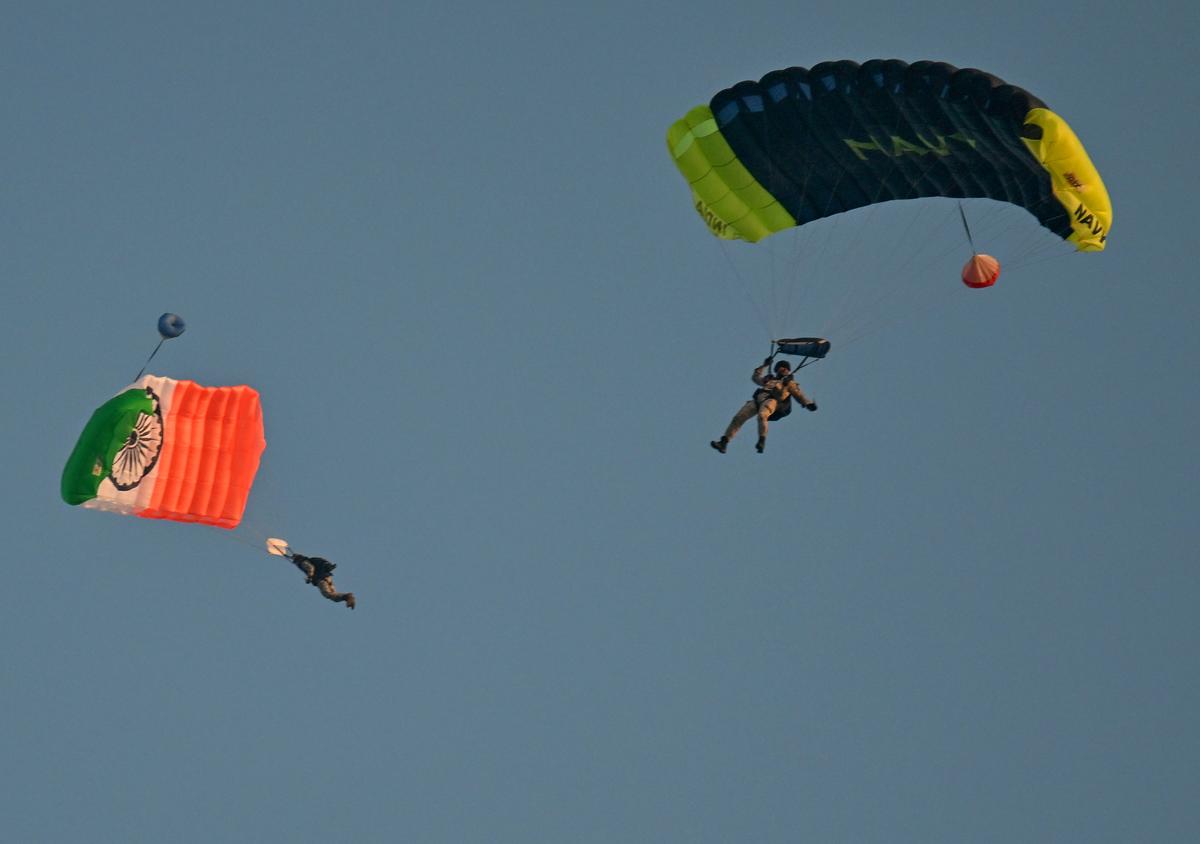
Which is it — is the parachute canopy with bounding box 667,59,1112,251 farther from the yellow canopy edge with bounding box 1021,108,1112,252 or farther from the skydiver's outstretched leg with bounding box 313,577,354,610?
the skydiver's outstretched leg with bounding box 313,577,354,610

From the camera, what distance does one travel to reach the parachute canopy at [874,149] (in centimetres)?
2841

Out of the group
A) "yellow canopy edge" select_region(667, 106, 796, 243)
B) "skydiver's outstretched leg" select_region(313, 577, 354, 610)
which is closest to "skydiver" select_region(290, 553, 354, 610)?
"skydiver's outstretched leg" select_region(313, 577, 354, 610)

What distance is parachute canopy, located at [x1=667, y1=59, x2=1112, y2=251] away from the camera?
93.2 feet

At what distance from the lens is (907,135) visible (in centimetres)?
2930

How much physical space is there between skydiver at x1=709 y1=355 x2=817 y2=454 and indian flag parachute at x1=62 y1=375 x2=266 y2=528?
6363 mm

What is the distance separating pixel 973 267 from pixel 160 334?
396 inches

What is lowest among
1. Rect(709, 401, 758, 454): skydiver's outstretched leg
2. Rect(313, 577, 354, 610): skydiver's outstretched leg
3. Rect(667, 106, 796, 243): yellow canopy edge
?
Rect(313, 577, 354, 610): skydiver's outstretched leg

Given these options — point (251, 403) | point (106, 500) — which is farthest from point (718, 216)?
point (106, 500)

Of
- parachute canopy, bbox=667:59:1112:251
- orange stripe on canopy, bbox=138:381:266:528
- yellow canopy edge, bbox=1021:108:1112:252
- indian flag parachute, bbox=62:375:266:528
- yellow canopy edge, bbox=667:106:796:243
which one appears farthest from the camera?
orange stripe on canopy, bbox=138:381:266:528

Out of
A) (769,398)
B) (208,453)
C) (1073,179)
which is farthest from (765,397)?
(208,453)

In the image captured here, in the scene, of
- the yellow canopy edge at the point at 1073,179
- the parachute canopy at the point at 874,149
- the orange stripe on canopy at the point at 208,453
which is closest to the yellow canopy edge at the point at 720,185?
the parachute canopy at the point at 874,149

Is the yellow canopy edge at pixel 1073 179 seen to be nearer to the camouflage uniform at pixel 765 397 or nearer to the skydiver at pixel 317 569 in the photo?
the camouflage uniform at pixel 765 397

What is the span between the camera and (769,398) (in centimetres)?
3003

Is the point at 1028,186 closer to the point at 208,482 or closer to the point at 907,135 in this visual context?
the point at 907,135
